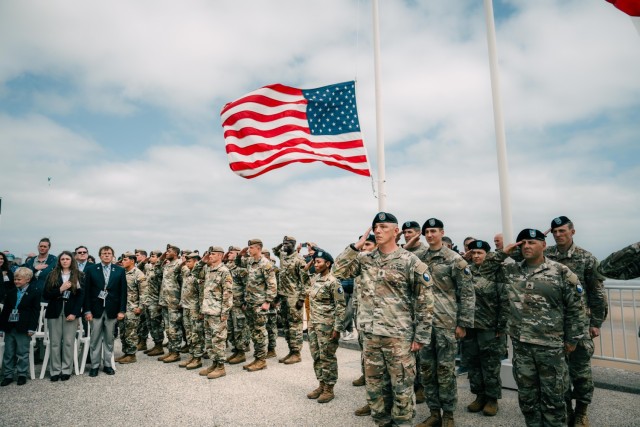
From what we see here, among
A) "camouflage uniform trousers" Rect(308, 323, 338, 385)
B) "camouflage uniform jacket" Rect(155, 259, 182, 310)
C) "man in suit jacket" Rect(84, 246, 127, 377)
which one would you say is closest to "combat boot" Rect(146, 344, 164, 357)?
"camouflage uniform jacket" Rect(155, 259, 182, 310)

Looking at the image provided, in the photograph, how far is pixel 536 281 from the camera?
3.97 metres

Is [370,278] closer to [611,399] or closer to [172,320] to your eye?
[611,399]

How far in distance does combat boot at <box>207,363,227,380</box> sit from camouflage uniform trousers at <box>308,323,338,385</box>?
2.08 meters

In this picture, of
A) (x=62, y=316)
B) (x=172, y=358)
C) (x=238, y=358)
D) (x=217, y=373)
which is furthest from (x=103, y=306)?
(x=238, y=358)

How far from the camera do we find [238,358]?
7922mm

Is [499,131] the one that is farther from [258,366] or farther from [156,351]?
[156,351]

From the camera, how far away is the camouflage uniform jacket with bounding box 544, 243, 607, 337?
4371 mm

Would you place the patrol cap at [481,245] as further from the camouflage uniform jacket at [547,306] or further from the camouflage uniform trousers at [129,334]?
the camouflage uniform trousers at [129,334]

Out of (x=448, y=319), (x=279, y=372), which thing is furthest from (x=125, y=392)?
(x=448, y=319)

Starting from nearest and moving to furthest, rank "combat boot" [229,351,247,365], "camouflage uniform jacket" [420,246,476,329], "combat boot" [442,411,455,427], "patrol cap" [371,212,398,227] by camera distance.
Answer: "patrol cap" [371,212,398,227] < "combat boot" [442,411,455,427] < "camouflage uniform jacket" [420,246,476,329] < "combat boot" [229,351,247,365]

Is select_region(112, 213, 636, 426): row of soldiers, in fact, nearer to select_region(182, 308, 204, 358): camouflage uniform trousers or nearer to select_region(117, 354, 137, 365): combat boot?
select_region(182, 308, 204, 358): camouflage uniform trousers

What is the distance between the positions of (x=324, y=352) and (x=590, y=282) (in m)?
3.43

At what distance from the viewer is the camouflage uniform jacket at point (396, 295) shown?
3.81 metres

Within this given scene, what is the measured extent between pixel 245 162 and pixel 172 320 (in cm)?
386
